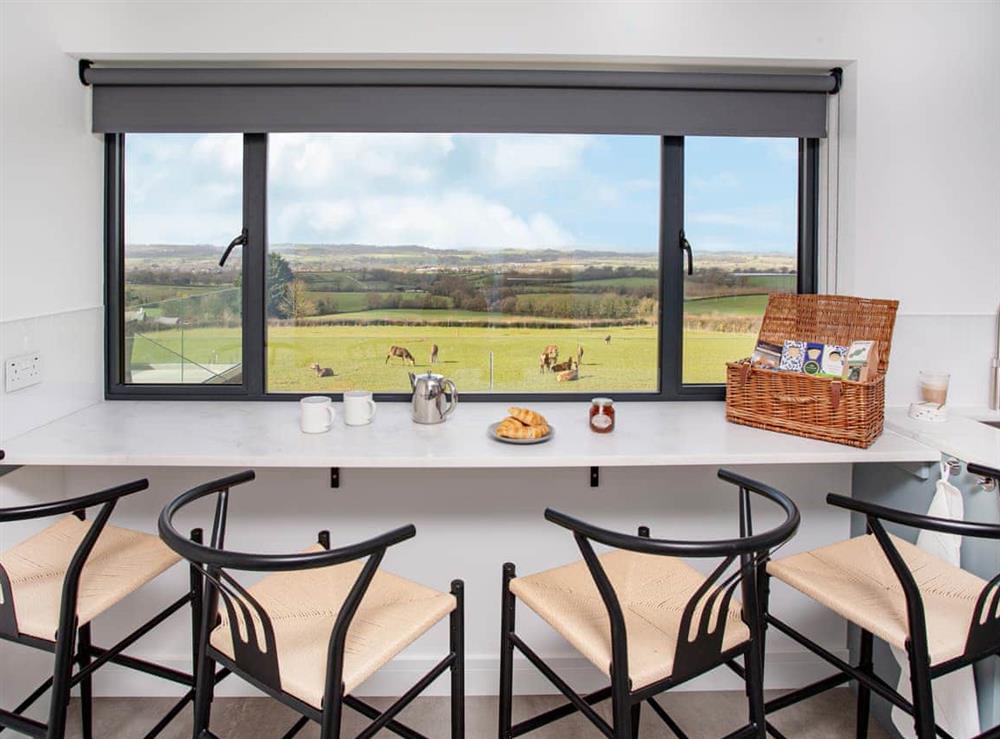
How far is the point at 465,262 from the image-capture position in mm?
2447

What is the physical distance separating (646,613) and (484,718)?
3.03ft

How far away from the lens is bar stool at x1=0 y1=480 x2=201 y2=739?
146 cm

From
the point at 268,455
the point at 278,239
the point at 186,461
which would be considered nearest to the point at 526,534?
the point at 268,455

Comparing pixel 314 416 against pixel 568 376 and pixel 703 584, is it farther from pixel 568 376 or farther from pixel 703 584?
pixel 703 584

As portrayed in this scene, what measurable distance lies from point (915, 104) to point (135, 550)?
2.62 meters

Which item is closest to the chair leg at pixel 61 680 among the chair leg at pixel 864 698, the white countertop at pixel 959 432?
the chair leg at pixel 864 698

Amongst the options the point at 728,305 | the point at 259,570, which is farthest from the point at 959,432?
the point at 259,570

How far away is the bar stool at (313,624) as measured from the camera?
4.09 feet

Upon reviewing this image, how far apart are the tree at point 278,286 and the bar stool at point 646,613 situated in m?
1.32

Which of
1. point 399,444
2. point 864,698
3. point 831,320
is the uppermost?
point 831,320

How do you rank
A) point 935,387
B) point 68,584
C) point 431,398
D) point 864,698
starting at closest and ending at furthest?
point 68,584
point 864,698
point 431,398
point 935,387

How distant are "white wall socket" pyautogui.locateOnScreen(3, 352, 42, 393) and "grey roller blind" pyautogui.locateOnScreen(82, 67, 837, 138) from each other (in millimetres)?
790

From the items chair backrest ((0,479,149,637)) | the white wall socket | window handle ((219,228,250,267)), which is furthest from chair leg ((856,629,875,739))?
the white wall socket

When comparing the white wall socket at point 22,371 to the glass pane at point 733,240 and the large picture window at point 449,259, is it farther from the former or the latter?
the glass pane at point 733,240
